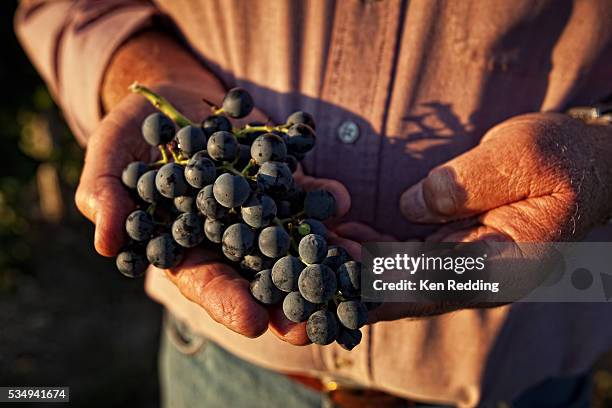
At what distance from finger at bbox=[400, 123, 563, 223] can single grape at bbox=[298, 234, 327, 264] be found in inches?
15.7

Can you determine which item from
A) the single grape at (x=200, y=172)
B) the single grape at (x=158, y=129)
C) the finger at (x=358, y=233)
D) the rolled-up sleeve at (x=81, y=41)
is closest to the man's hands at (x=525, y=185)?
the finger at (x=358, y=233)

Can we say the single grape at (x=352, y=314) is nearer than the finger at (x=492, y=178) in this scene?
Yes

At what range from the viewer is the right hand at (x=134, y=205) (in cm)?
131

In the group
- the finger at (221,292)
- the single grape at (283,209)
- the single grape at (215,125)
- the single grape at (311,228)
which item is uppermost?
the single grape at (215,125)

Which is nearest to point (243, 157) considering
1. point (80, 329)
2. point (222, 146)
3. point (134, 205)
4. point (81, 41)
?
point (222, 146)

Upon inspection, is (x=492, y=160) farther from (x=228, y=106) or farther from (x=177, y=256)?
(x=177, y=256)

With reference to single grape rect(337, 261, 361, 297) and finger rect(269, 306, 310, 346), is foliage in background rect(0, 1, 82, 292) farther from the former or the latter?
single grape rect(337, 261, 361, 297)

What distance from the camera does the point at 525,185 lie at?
4.86 feet

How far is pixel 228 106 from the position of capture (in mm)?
1531

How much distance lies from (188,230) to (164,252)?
82 mm

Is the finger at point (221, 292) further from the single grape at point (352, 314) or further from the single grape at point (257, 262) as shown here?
the single grape at point (352, 314)

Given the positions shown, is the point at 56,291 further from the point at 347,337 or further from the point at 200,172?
the point at 347,337

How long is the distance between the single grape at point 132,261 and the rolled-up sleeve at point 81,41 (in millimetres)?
766

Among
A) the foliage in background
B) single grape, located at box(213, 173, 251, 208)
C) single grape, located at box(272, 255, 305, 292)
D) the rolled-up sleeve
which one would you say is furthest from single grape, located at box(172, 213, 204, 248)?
the foliage in background
